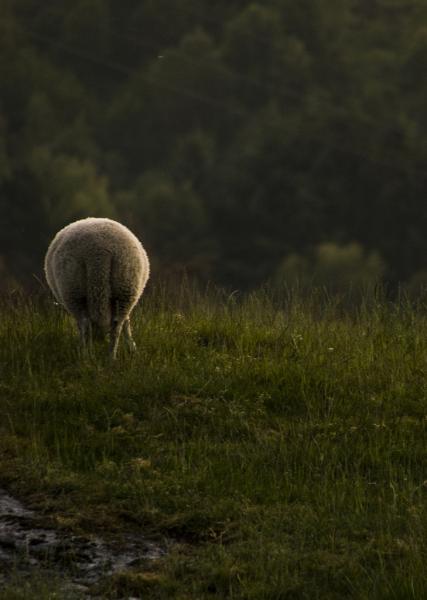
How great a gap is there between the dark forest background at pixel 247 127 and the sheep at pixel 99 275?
31.3 metres

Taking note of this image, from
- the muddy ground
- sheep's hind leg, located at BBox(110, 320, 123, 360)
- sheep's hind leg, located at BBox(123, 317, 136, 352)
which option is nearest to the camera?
the muddy ground

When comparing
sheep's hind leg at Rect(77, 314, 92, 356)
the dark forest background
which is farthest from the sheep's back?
the dark forest background

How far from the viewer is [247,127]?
166 feet

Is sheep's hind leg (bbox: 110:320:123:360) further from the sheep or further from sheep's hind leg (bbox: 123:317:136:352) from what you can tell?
sheep's hind leg (bbox: 123:317:136:352)

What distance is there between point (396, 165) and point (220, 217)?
8494 millimetres

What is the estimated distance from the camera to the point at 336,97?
169 ft

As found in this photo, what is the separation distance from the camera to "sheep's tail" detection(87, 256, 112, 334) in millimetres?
8375

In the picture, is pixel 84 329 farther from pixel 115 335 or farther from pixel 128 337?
pixel 128 337

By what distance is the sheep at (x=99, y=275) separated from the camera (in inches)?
331

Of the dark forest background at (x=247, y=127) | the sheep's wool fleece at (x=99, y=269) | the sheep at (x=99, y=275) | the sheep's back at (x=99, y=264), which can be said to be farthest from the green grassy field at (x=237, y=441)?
the dark forest background at (x=247, y=127)

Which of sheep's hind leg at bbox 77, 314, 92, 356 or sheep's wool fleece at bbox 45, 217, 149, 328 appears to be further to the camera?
sheep's hind leg at bbox 77, 314, 92, 356

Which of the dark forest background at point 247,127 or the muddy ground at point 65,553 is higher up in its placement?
the muddy ground at point 65,553

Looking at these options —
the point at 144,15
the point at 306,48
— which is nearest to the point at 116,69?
the point at 144,15

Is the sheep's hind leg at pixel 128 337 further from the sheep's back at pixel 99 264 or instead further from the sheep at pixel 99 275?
the sheep's back at pixel 99 264
